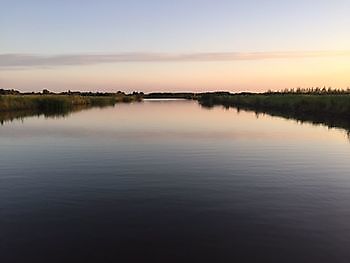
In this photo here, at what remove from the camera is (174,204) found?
10602 mm

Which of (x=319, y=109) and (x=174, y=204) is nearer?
(x=174, y=204)

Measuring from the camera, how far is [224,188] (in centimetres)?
1227

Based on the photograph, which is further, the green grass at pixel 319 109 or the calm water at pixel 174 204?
the green grass at pixel 319 109

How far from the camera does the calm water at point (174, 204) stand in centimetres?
769

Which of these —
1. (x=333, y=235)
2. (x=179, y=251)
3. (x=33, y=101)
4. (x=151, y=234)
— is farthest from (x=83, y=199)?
(x=33, y=101)

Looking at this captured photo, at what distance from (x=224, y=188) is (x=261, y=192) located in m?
1.07

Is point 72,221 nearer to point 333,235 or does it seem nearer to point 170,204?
Result: point 170,204

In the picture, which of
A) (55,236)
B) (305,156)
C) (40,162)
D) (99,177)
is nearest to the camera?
(55,236)

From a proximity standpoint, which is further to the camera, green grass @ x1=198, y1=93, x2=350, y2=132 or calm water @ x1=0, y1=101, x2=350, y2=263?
green grass @ x1=198, y1=93, x2=350, y2=132

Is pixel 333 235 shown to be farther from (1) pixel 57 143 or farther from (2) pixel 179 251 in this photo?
(1) pixel 57 143

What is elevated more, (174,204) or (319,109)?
(174,204)

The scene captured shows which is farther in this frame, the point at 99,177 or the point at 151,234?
the point at 99,177

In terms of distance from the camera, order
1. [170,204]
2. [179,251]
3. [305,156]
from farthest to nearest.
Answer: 1. [305,156]
2. [170,204]
3. [179,251]

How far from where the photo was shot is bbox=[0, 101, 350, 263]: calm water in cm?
769
